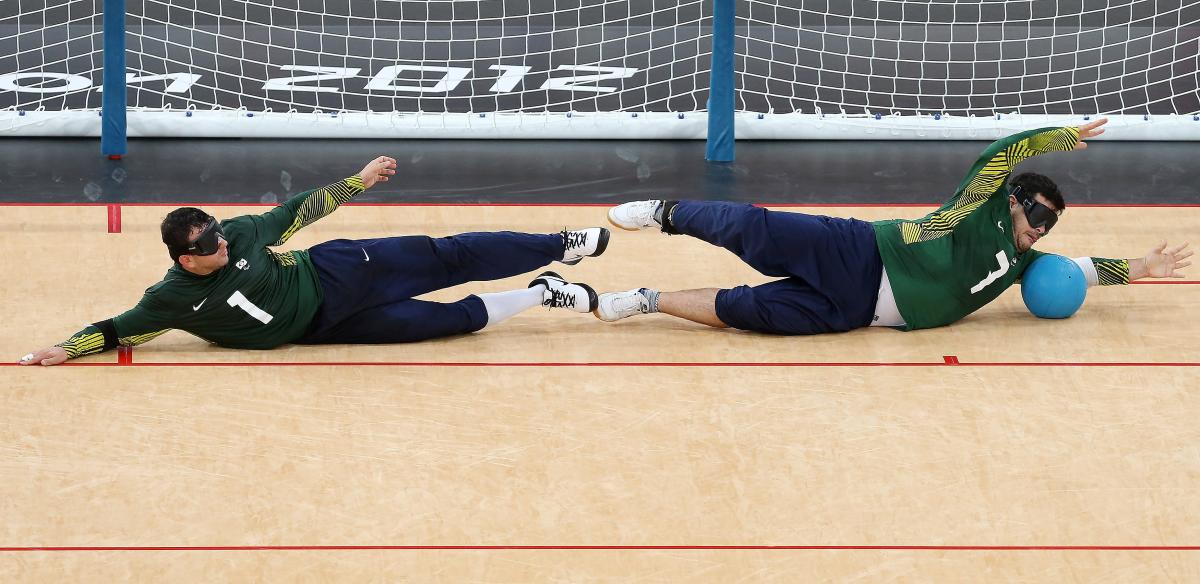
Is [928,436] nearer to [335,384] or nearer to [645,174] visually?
[335,384]

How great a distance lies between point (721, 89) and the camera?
9.02m

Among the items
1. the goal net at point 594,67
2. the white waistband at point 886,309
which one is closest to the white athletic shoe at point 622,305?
the white waistband at point 886,309

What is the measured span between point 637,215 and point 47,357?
2.46m

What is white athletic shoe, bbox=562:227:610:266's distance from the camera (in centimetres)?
605

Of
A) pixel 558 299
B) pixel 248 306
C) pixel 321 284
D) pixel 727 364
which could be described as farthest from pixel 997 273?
pixel 248 306

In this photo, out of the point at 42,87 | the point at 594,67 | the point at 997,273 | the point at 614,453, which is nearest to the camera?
the point at 614,453

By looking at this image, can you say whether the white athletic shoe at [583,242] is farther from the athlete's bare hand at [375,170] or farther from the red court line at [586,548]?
the red court line at [586,548]

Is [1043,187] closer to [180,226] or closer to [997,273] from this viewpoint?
[997,273]

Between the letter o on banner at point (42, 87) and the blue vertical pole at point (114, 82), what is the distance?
120 cm

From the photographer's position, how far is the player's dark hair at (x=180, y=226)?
5.12m

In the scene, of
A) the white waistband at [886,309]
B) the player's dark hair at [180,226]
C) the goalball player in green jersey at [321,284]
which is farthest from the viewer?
the white waistband at [886,309]

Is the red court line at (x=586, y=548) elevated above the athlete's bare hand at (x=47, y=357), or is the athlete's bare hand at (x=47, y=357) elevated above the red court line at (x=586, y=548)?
the athlete's bare hand at (x=47, y=357)

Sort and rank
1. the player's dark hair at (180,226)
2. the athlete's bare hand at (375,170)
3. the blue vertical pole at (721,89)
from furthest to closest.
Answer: the blue vertical pole at (721,89), the athlete's bare hand at (375,170), the player's dark hair at (180,226)

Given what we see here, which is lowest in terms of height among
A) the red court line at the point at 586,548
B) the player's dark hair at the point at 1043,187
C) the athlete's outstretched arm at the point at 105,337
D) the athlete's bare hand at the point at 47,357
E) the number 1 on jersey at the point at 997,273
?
the red court line at the point at 586,548
